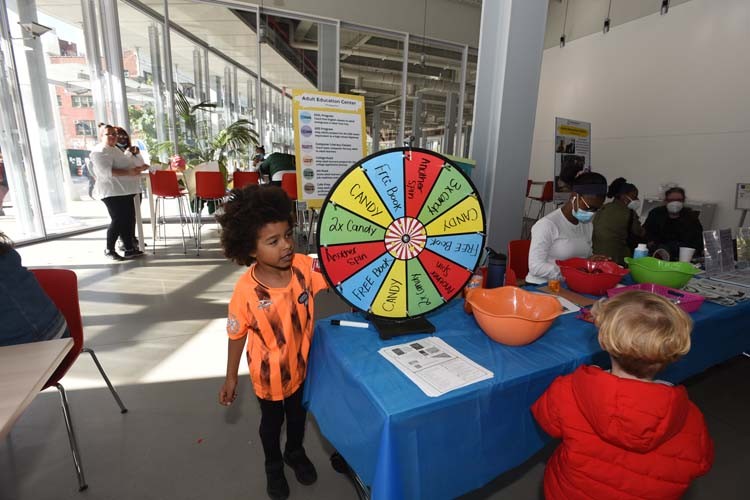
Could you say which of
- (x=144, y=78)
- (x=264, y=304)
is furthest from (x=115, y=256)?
(x=264, y=304)

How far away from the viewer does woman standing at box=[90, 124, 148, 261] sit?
4.05m

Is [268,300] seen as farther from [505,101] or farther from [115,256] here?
[115,256]

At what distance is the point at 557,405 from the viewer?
0.95 meters

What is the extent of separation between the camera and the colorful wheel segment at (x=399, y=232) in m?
1.05

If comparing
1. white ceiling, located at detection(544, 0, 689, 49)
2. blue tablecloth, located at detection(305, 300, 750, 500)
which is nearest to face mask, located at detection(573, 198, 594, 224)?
blue tablecloth, located at detection(305, 300, 750, 500)

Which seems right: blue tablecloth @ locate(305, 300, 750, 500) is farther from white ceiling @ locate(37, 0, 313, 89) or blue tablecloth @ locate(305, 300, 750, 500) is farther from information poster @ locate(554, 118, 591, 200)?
white ceiling @ locate(37, 0, 313, 89)

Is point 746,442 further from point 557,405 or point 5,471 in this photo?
point 5,471

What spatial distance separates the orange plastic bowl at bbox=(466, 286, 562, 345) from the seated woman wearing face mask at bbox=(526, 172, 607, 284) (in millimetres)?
694

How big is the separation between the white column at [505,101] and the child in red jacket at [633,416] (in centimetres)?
161

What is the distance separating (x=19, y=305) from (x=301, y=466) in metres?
1.14

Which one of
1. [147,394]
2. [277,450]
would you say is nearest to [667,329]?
[277,450]

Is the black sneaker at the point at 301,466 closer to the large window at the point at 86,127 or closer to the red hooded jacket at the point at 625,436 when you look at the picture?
the red hooded jacket at the point at 625,436

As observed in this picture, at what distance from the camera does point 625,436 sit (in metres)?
0.84

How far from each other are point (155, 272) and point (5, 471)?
2.75 m
